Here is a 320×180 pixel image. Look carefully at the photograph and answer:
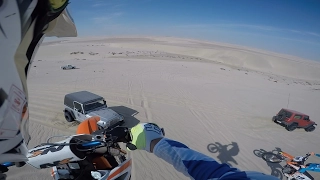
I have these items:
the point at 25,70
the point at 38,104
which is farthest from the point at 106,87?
the point at 25,70

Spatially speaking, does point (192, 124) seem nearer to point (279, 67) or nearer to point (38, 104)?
point (38, 104)

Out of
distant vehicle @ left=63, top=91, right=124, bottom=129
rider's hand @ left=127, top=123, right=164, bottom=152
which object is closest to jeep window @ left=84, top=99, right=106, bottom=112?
distant vehicle @ left=63, top=91, right=124, bottom=129

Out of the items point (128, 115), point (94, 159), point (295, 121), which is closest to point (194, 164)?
point (94, 159)

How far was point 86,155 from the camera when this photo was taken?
288cm

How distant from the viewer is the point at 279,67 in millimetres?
47531

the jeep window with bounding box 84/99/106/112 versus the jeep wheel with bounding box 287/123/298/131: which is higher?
the jeep window with bounding box 84/99/106/112

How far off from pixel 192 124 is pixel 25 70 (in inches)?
388

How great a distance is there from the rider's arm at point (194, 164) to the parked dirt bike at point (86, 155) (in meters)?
0.78

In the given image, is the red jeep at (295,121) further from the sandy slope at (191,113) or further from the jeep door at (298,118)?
the sandy slope at (191,113)

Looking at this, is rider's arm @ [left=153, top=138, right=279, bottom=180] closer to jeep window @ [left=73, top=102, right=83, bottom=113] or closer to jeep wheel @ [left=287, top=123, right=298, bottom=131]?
jeep window @ [left=73, top=102, right=83, bottom=113]

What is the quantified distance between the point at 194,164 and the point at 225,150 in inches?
279

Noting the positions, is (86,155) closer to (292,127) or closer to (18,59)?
(18,59)

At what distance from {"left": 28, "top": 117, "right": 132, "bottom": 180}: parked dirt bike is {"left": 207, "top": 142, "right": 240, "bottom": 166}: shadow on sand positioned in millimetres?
5724

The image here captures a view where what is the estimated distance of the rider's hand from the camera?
252cm
